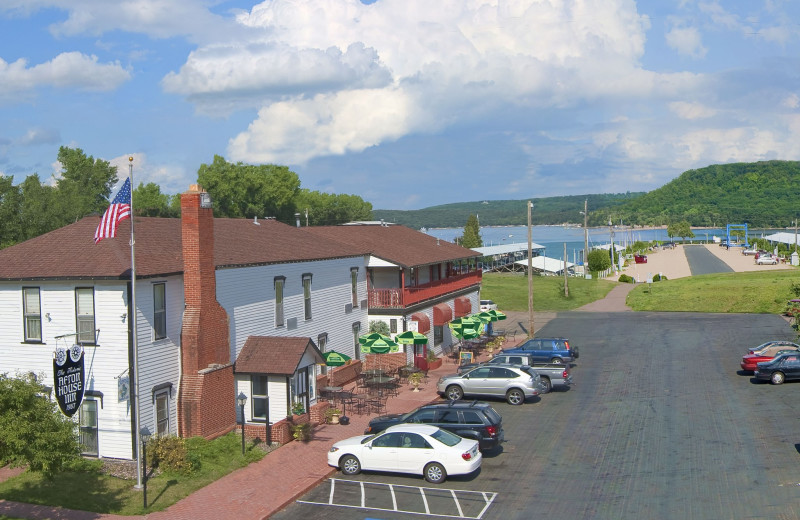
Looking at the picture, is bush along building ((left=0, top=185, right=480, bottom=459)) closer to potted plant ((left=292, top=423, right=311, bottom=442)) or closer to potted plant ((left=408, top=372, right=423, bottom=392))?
potted plant ((left=292, top=423, right=311, bottom=442))

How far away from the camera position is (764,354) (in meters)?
35.9

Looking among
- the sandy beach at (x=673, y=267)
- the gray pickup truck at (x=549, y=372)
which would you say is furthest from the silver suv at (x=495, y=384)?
the sandy beach at (x=673, y=267)

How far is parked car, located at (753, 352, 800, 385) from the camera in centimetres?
3341

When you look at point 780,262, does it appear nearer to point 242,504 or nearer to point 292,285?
point 292,285

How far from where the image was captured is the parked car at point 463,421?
886 inches

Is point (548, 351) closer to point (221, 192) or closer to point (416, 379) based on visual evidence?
point (416, 379)

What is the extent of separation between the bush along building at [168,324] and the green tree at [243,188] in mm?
63328

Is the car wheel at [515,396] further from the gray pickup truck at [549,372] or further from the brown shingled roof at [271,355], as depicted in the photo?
the brown shingled roof at [271,355]

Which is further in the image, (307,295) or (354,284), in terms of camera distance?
(354,284)

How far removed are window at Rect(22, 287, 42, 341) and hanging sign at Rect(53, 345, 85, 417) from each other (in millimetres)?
4221

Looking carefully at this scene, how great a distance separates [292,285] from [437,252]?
18.7 metres

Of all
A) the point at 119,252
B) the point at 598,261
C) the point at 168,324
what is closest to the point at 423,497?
the point at 168,324

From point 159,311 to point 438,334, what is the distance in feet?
75.5

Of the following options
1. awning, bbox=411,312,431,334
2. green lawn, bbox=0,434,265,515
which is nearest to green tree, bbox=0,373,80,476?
green lawn, bbox=0,434,265,515
